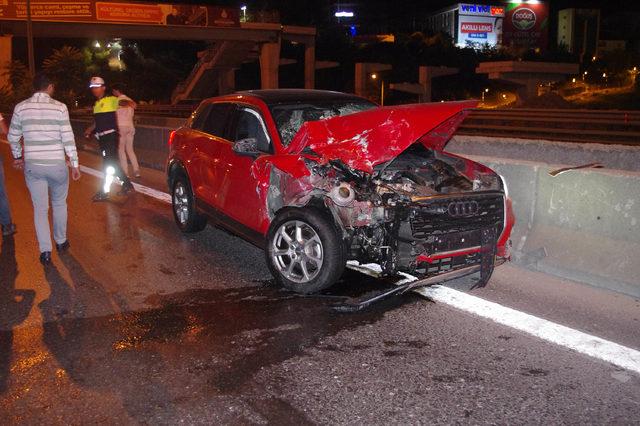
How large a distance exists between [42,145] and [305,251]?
3042 millimetres

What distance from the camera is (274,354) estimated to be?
14.5 feet

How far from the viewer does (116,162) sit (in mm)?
10648

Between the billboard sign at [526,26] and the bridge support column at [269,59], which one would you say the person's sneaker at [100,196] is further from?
the billboard sign at [526,26]

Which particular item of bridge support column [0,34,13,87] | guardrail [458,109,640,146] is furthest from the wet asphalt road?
bridge support column [0,34,13,87]

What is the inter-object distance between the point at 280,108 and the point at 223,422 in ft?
12.3

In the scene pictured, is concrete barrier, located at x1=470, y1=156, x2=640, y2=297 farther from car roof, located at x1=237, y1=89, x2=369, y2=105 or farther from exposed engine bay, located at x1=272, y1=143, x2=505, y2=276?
car roof, located at x1=237, y1=89, x2=369, y2=105

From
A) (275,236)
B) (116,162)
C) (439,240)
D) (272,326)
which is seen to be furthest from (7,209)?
(439,240)

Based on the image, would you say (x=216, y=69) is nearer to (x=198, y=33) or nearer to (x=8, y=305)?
(x=198, y=33)

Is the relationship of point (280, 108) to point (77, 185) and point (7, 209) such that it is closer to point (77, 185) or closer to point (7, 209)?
point (7, 209)

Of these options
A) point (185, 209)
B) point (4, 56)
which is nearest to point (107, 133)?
point (185, 209)

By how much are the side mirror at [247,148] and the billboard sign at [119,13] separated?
3550cm

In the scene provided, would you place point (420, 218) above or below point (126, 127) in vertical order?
below

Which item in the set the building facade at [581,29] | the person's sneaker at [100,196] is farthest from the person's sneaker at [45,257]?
the building facade at [581,29]

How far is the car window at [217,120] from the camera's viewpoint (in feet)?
23.6
